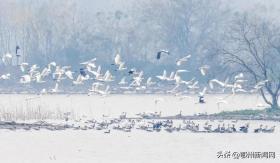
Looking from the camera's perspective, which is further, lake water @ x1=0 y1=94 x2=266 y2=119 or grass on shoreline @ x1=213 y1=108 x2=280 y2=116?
lake water @ x1=0 y1=94 x2=266 y2=119

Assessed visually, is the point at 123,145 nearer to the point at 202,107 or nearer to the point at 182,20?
the point at 202,107

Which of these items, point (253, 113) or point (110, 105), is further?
point (110, 105)

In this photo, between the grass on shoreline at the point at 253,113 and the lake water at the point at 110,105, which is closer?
the grass on shoreline at the point at 253,113

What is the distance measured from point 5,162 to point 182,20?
63.2 metres

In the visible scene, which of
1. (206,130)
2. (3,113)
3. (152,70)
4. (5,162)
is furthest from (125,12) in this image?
(5,162)

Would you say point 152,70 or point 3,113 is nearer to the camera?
point 3,113

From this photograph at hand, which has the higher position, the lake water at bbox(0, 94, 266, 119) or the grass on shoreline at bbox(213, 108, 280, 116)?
the lake water at bbox(0, 94, 266, 119)

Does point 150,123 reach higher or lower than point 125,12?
lower

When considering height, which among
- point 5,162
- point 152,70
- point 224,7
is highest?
point 224,7

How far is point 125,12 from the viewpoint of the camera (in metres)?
112

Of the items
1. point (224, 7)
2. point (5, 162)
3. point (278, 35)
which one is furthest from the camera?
point (224, 7)

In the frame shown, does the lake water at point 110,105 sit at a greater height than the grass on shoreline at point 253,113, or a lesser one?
greater

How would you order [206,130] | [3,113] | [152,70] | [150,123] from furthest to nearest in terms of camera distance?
[152,70], [3,113], [150,123], [206,130]

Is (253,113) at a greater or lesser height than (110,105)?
lesser
